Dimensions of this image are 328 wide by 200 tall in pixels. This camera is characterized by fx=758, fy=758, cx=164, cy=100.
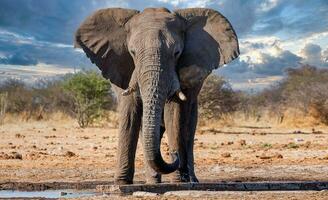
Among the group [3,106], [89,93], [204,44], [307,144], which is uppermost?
[89,93]

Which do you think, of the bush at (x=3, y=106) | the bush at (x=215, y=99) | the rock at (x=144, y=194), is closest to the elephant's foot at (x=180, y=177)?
the rock at (x=144, y=194)

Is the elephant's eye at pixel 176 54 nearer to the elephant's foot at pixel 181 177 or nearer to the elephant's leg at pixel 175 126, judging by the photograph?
the elephant's leg at pixel 175 126

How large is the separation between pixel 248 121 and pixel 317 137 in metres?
13.0

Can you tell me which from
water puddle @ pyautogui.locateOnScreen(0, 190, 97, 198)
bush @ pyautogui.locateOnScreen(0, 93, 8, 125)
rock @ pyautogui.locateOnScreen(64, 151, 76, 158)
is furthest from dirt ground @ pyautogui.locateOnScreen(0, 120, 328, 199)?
bush @ pyautogui.locateOnScreen(0, 93, 8, 125)

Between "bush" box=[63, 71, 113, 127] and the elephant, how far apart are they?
21319mm

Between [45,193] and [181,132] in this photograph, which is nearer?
[181,132]

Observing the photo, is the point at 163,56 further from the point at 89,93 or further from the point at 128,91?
the point at 89,93

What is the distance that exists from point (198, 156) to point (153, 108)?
8.64 m

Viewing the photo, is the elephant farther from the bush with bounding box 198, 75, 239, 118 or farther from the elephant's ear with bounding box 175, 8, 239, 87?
the bush with bounding box 198, 75, 239, 118

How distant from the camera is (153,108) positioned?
8.12 m

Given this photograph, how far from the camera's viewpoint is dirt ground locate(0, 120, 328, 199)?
1265 cm

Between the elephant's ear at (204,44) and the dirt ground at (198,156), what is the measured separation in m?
1.78

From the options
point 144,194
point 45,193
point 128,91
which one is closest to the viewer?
point 144,194

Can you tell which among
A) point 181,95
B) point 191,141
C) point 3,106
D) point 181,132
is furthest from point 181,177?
point 3,106
